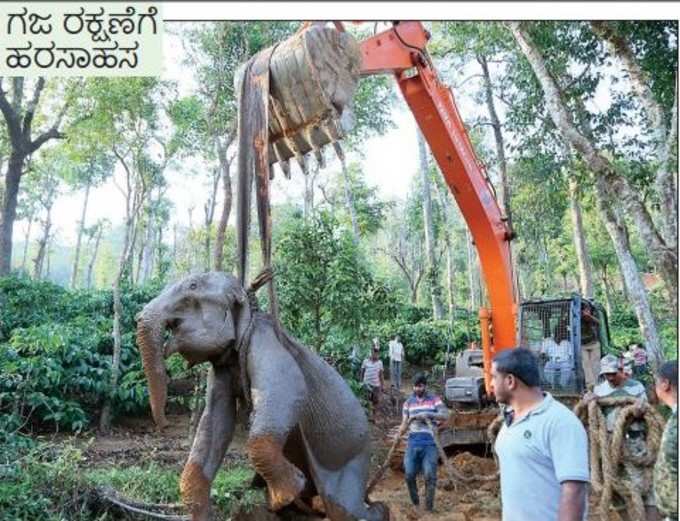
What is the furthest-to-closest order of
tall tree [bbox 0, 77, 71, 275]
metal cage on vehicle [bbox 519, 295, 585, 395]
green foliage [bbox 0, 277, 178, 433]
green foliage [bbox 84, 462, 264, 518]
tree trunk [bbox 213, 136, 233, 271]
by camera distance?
tall tree [bbox 0, 77, 71, 275] → green foliage [bbox 0, 277, 178, 433] → tree trunk [bbox 213, 136, 233, 271] → metal cage on vehicle [bbox 519, 295, 585, 395] → green foliage [bbox 84, 462, 264, 518]

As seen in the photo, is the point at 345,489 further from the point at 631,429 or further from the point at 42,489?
the point at 42,489

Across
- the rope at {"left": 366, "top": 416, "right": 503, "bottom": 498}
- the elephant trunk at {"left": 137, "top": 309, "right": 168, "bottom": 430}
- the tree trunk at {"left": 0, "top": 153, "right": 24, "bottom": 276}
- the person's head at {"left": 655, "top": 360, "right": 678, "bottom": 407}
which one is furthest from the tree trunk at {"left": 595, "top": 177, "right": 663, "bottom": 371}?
the tree trunk at {"left": 0, "top": 153, "right": 24, "bottom": 276}

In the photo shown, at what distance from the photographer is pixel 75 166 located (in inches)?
774

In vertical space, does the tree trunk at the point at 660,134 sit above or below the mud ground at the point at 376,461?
above

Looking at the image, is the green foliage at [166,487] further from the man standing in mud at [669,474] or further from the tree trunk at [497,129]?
the tree trunk at [497,129]

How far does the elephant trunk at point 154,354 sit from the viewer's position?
10.1ft

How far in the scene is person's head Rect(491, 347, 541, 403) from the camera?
229 centimetres

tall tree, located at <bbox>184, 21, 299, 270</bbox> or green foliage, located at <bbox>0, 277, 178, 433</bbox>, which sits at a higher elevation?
tall tree, located at <bbox>184, 21, 299, 270</bbox>

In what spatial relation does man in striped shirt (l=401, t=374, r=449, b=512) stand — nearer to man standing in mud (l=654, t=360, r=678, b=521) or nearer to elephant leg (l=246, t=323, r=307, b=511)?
elephant leg (l=246, t=323, r=307, b=511)

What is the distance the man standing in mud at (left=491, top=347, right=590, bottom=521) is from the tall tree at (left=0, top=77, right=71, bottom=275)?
12222mm

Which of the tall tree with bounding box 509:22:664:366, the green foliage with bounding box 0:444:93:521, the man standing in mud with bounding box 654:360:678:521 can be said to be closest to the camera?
the man standing in mud with bounding box 654:360:678:521

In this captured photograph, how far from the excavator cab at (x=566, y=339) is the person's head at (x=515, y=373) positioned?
451cm

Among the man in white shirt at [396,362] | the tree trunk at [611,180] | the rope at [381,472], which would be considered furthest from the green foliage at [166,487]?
the man in white shirt at [396,362]

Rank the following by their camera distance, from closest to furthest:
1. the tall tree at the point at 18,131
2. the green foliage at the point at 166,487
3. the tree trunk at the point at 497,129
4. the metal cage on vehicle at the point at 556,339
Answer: the green foliage at the point at 166,487 < the metal cage on vehicle at the point at 556,339 < the tall tree at the point at 18,131 < the tree trunk at the point at 497,129
